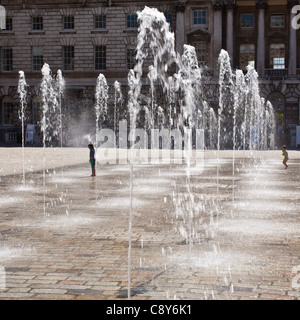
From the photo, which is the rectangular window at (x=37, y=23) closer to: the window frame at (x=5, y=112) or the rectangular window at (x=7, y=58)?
the rectangular window at (x=7, y=58)

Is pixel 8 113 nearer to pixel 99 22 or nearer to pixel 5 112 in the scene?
pixel 5 112

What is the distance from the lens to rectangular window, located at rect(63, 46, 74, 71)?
153ft

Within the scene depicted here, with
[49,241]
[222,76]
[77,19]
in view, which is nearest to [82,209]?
[49,241]

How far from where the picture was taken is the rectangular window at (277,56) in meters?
45.2

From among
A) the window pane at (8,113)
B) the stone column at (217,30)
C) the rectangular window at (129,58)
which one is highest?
the stone column at (217,30)

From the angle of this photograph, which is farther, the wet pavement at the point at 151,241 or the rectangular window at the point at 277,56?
the rectangular window at the point at 277,56

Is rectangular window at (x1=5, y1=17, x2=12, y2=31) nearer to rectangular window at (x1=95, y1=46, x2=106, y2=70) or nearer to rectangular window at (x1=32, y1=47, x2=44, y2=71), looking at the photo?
rectangular window at (x1=32, y1=47, x2=44, y2=71)

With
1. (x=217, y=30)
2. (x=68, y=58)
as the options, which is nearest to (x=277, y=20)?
(x=217, y=30)

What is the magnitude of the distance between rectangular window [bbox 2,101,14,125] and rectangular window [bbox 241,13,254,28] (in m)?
20.4

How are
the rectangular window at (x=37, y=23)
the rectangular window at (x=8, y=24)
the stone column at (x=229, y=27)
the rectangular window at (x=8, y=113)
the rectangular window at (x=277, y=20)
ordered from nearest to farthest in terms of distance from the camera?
1. the stone column at (x=229, y=27)
2. the rectangular window at (x=277, y=20)
3. the rectangular window at (x=37, y=23)
4. the rectangular window at (x=8, y=113)
5. the rectangular window at (x=8, y=24)

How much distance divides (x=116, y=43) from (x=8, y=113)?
10.9 metres

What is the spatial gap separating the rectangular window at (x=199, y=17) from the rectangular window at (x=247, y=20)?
3.22 m

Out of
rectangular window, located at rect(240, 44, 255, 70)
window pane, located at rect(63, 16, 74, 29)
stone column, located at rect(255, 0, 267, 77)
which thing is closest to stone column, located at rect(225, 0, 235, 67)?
rectangular window, located at rect(240, 44, 255, 70)

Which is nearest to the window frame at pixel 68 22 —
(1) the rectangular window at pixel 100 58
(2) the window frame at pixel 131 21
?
(1) the rectangular window at pixel 100 58
